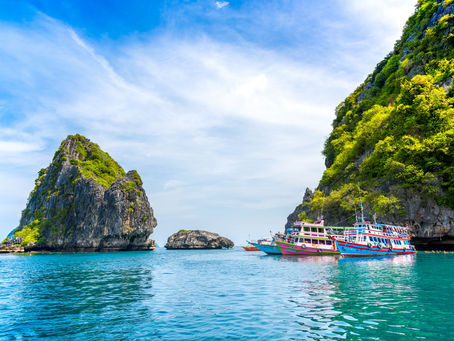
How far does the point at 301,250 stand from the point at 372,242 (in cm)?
1160

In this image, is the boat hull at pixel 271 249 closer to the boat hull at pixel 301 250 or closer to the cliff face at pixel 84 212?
the boat hull at pixel 301 250

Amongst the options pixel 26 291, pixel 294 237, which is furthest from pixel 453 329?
pixel 294 237

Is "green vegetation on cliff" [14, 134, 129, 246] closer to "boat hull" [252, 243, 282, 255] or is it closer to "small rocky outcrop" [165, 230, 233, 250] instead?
"small rocky outcrop" [165, 230, 233, 250]

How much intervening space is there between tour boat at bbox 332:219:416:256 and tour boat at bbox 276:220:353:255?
3.73 m

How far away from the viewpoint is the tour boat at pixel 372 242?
46.4 m

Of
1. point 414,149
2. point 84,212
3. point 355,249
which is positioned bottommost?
point 355,249

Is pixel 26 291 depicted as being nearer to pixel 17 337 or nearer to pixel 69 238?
pixel 17 337

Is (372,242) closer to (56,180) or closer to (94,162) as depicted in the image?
(56,180)

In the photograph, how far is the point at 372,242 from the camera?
47438 millimetres

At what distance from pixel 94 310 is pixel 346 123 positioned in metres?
86.3

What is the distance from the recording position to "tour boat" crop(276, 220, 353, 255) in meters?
51.9

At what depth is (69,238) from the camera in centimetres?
10006

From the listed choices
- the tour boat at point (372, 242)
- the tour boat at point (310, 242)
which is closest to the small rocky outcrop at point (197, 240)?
the tour boat at point (310, 242)

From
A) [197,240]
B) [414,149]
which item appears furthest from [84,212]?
[414,149]
